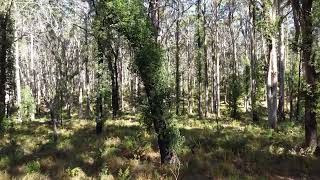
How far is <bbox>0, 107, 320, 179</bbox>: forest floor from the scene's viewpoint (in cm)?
1358

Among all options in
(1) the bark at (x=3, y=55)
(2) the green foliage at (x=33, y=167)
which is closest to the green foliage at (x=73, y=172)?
(2) the green foliage at (x=33, y=167)

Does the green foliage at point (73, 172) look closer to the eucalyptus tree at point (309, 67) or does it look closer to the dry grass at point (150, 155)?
the dry grass at point (150, 155)

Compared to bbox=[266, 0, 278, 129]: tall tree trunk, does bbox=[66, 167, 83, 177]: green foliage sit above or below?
below

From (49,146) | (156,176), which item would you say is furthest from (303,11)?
(49,146)

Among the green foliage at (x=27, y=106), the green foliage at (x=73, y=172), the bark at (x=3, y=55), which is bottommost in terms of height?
the green foliage at (x=73, y=172)

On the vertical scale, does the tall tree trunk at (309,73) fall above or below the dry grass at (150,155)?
above

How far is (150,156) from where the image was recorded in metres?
15.9

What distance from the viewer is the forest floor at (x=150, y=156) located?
44.5 ft

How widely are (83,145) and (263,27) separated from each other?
10804mm

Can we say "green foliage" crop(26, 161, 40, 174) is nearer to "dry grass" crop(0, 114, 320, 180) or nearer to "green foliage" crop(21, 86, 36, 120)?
"dry grass" crop(0, 114, 320, 180)

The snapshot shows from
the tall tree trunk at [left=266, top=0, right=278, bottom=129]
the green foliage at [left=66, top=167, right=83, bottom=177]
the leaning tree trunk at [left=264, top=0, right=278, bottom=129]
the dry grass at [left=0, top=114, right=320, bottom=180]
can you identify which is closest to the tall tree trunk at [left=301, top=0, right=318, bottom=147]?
the dry grass at [left=0, top=114, right=320, bottom=180]

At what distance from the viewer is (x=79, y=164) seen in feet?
48.7

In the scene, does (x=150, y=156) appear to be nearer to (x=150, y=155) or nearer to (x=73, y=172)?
(x=150, y=155)

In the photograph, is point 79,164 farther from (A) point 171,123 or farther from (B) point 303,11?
(B) point 303,11
